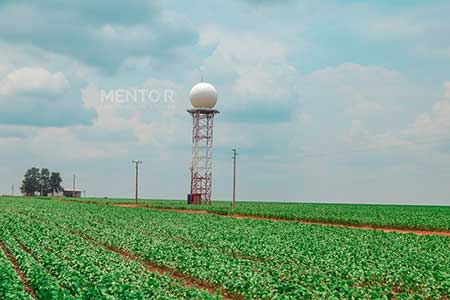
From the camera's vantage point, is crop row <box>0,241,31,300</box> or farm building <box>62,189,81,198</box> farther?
farm building <box>62,189,81,198</box>

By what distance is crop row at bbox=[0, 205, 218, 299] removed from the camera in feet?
48.3

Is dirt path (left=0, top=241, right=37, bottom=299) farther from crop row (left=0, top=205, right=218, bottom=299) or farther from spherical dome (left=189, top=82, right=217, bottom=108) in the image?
spherical dome (left=189, top=82, right=217, bottom=108)

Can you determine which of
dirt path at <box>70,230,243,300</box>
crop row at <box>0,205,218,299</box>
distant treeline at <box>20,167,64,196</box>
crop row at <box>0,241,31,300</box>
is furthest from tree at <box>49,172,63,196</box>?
crop row at <box>0,241,31,300</box>

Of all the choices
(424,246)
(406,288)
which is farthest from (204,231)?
(406,288)

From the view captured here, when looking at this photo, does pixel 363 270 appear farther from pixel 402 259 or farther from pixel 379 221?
pixel 379 221

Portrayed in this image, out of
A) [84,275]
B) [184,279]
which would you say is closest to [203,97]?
[184,279]

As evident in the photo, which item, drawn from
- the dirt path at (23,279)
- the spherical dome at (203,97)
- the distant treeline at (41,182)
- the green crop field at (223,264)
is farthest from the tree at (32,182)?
the dirt path at (23,279)

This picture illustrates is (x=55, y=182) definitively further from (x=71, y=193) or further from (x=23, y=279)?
(x=23, y=279)

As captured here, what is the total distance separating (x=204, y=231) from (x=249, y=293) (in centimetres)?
1940

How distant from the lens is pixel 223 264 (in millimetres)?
20672

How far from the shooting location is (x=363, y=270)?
2059 centimetres

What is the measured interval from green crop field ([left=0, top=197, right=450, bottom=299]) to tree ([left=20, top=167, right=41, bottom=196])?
126 meters

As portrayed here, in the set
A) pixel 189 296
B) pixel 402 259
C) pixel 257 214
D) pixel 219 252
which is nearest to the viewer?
pixel 189 296

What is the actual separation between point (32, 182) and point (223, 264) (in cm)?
14869
